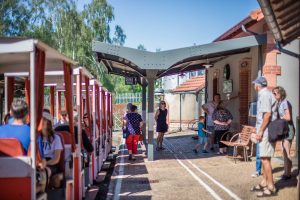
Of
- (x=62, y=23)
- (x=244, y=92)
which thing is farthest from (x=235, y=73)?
(x=62, y=23)

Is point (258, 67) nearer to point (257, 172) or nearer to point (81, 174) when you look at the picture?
point (257, 172)

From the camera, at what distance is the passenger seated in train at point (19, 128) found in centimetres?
460

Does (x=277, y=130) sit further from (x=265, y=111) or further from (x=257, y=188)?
(x=257, y=188)

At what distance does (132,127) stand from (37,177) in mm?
6852

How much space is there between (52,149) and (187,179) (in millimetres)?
3637

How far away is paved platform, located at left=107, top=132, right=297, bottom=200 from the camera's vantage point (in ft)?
23.3

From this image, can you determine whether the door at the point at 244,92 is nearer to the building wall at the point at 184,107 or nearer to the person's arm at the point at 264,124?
the person's arm at the point at 264,124

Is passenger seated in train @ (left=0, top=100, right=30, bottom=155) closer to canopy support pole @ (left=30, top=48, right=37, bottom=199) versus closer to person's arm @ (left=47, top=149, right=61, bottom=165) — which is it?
canopy support pole @ (left=30, top=48, right=37, bottom=199)

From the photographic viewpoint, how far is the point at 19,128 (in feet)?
15.3

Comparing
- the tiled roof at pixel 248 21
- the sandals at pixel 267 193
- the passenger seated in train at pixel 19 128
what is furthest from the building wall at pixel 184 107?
the passenger seated in train at pixel 19 128

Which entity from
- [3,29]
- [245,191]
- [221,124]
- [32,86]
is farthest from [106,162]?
[3,29]

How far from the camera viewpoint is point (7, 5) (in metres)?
34.9

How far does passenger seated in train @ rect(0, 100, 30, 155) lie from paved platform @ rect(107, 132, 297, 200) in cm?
285

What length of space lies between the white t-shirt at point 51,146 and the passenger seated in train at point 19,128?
3.03ft
